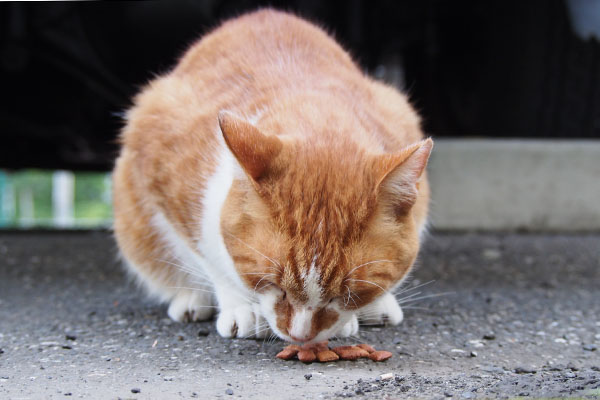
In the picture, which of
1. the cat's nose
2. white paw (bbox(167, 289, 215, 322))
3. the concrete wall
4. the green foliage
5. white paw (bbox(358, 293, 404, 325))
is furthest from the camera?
the green foliage

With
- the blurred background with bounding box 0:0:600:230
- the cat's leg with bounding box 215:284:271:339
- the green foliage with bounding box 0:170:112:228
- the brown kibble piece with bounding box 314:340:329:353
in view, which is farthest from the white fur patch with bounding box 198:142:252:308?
the green foliage with bounding box 0:170:112:228

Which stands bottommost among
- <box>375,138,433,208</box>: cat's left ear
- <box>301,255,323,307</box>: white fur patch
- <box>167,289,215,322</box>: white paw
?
<box>167,289,215,322</box>: white paw

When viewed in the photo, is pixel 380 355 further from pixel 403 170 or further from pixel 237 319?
pixel 403 170

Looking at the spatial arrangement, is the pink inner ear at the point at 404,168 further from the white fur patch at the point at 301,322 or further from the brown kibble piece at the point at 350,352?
the brown kibble piece at the point at 350,352

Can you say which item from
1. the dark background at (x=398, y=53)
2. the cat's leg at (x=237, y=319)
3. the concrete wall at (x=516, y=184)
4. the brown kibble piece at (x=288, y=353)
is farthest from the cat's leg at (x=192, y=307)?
the concrete wall at (x=516, y=184)

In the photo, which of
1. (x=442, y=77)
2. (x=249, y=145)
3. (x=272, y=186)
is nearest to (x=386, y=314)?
(x=272, y=186)

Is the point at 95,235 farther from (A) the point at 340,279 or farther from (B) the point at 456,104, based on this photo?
(A) the point at 340,279

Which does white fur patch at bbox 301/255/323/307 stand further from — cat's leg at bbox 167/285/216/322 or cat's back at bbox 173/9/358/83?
cat's back at bbox 173/9/358/83

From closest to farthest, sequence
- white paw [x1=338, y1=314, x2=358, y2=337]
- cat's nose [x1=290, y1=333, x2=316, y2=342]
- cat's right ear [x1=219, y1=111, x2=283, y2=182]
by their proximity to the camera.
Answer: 1. cat's right ear [x1=219, y1=111, x2=283, y2=182]
2. cat's nose [x1=290, y1=333, x2=316, y2=342]
3. white paw [x1=338, y1=314, x2=358, y2=337]
